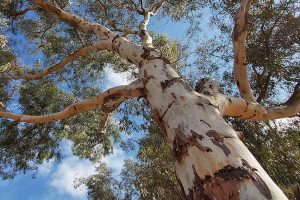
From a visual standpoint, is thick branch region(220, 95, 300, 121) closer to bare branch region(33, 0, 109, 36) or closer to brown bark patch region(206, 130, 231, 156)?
brown bark patch region(206, 130, 231, 156)

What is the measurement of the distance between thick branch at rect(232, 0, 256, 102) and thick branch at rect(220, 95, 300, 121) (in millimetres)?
159

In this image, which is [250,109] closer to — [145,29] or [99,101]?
[99,101]

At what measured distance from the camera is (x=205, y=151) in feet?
5.92

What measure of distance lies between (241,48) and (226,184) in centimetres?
205

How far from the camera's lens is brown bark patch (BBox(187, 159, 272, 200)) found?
150 centimetres

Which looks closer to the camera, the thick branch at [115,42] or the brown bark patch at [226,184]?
the brown bark patch at [226,184]

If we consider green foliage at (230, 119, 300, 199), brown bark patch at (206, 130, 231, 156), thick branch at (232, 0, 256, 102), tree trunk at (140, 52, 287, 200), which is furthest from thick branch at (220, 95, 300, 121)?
green foliage at (230, 119, 300, 199)

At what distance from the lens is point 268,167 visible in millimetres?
5855

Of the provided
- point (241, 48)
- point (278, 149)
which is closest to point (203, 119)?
point (241, 48)

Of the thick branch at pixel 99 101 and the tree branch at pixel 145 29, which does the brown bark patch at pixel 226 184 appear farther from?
the tree branch at pixel 145 29

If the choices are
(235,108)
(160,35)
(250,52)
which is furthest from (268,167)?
(160,35)

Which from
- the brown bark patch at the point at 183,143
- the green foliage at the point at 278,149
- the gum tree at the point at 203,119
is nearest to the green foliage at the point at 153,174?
the green foliage at the point at 278,149

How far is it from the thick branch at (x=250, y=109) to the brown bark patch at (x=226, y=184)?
104cm

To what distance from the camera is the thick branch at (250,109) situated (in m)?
2.86
